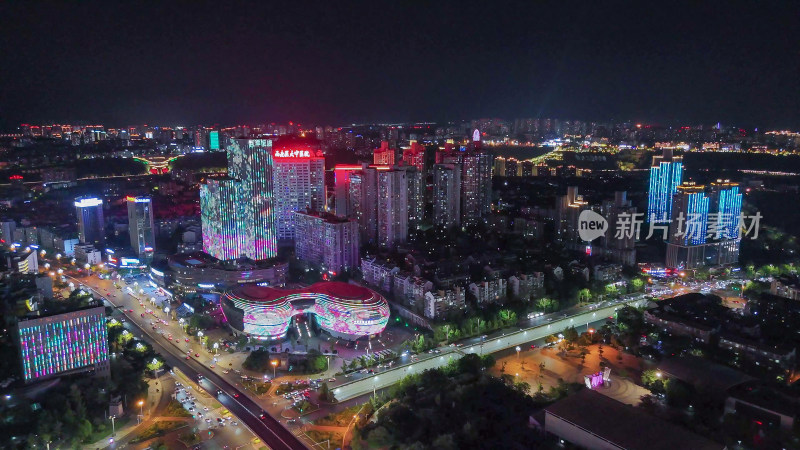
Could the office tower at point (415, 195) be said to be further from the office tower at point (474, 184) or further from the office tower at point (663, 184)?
the office tower at point (663, 184)

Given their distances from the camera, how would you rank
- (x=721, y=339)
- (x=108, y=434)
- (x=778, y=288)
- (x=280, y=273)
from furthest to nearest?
(x=280, y=273)
(x=778, y=288)
(x=721, y=339)
(x=108, y=434)

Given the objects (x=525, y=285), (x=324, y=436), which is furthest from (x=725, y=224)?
(x=324, y=436)

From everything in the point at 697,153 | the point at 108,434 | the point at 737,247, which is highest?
the point at 697,153

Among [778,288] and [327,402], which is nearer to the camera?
[327,402]

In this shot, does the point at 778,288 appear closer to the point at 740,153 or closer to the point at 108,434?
the point at 108,434

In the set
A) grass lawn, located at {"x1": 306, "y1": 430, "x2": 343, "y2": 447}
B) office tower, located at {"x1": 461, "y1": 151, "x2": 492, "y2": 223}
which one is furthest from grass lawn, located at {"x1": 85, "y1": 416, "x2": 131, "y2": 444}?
office tower, located at {"x1": 461, "y1": 151, "x2": 492, "y2": 223}

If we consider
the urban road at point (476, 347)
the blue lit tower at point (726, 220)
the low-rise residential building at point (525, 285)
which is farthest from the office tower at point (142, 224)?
the blue lit tower at point (726, 220)

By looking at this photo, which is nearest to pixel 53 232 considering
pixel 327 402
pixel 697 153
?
pixel 327 402
